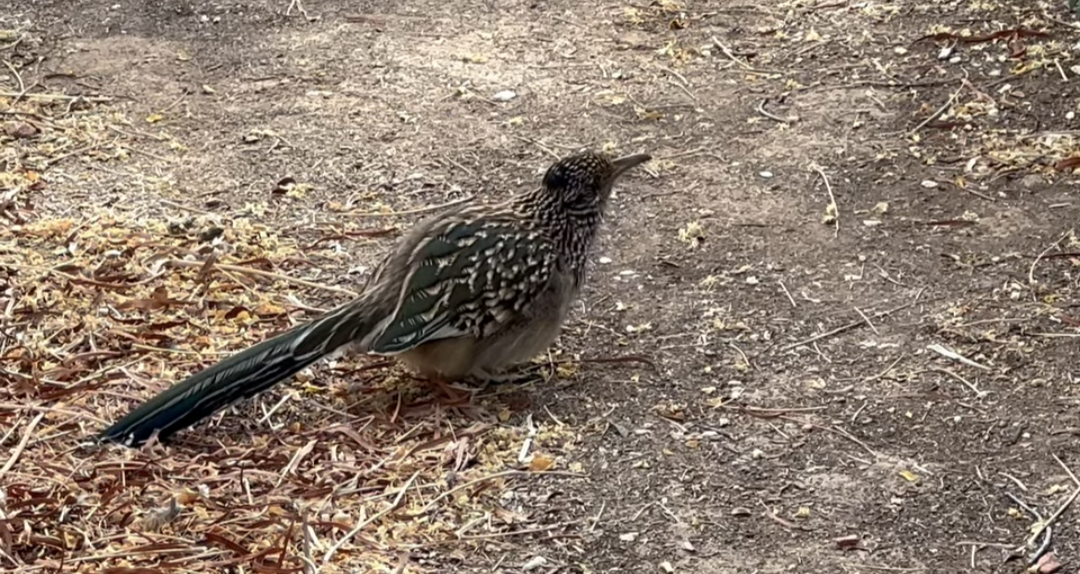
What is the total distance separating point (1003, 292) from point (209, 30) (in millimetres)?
4872

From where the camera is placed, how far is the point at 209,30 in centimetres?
906

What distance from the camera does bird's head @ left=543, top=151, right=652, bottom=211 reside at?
19.9ft

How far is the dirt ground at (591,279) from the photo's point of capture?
16.1 ft

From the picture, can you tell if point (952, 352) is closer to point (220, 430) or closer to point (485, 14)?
point (220, 430)

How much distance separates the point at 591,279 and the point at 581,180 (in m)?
0.60

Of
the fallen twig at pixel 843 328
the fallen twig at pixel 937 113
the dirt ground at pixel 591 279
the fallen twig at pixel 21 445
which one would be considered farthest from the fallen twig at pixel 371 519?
the fallen twig at pixel 937 113

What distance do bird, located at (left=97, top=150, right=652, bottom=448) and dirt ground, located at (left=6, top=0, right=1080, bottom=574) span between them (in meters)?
0.16

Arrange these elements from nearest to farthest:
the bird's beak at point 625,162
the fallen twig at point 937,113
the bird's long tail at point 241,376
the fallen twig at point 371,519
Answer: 1. the fallen twig at point 371,519
2. the bird's long tail at point 241,376
3. the bird's beak at point 625,162
4. the fallen twig at point 937,113

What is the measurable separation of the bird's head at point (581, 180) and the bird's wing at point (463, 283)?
0.33m

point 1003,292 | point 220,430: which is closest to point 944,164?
point 1003,292

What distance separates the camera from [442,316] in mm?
5574

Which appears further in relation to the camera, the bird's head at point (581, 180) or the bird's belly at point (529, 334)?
the bird's head at point (581, 180)

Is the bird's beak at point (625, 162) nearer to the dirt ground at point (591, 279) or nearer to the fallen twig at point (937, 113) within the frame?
the dirt ground at point (591, 279)

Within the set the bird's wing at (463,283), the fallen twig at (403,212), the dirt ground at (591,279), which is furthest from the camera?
the fallen twig at (403,212)
